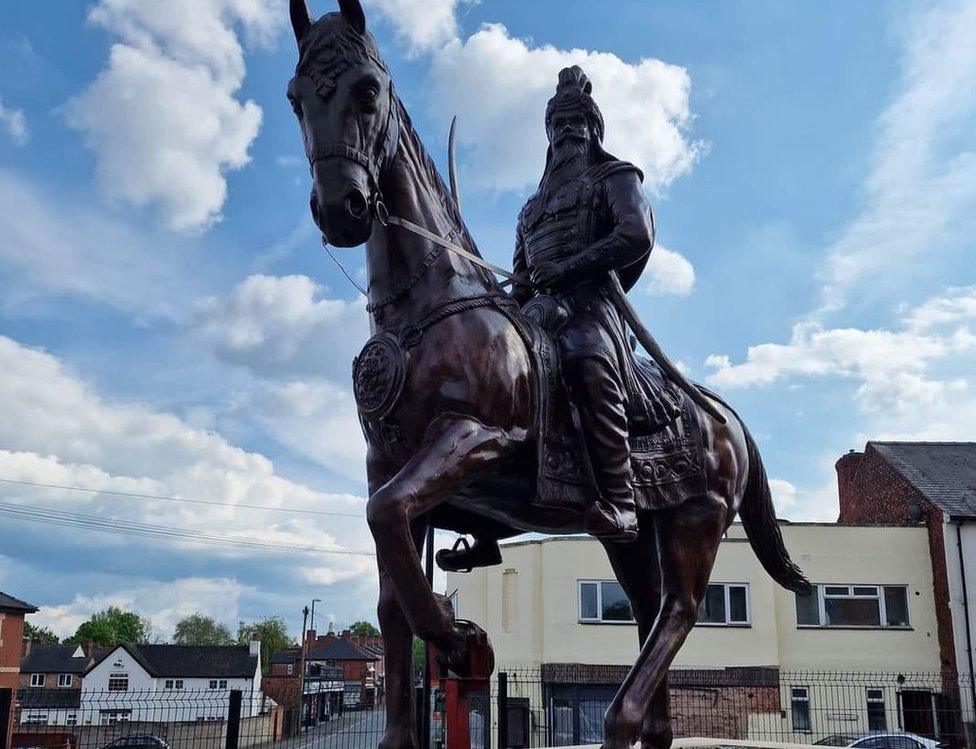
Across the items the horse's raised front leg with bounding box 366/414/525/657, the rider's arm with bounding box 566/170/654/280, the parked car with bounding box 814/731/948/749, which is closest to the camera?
the horse's raised front leg with bounding box 366/414/525/657

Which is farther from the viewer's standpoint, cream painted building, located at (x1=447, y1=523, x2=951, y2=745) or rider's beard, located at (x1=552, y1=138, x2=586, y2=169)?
cream painted building, located at (x1=447, y1=523, x2=951, y2=745)

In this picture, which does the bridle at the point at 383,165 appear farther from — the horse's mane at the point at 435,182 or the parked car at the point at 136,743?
the parked car at the point at 136,743

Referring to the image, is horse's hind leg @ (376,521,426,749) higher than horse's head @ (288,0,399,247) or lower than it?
lower

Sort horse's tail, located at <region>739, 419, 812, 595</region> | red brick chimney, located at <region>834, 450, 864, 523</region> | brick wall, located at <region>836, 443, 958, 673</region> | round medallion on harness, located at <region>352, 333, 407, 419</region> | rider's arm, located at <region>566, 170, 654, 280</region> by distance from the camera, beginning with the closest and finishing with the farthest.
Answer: round medallion on harness, located at <region>352, 333, 407, 419</region> → rider's arm, located at <region>566, 170, 654, 280</region> → horse's tail, located at <region>739, 419, 812, 595</region> → brick wall, located at <region>836, 443, 958, 673</region> → red brick chimney, located at <region>834, 450, 864, 523</region>

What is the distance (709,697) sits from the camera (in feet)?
90.2

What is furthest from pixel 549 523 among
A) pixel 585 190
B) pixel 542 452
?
pixel 585 190

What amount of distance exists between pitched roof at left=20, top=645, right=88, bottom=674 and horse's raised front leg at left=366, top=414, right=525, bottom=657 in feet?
272

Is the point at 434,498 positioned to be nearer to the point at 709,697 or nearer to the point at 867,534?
the point at 709,697

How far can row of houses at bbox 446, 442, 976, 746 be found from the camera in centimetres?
2734

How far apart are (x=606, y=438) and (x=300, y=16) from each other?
2400mm

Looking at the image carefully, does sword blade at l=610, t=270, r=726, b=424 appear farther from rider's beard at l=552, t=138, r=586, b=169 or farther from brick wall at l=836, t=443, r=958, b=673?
brick wall at l=836, t=443, r=958, b=673

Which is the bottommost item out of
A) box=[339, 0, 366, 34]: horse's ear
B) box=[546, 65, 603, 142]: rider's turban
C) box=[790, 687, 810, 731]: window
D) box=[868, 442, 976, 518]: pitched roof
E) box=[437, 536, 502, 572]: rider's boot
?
box=[790, 687, 810, 731]: window

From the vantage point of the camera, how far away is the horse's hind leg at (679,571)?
4.91m

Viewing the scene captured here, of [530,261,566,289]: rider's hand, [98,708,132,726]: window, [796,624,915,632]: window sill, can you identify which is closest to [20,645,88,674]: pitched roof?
[98,708,132,726]: window
